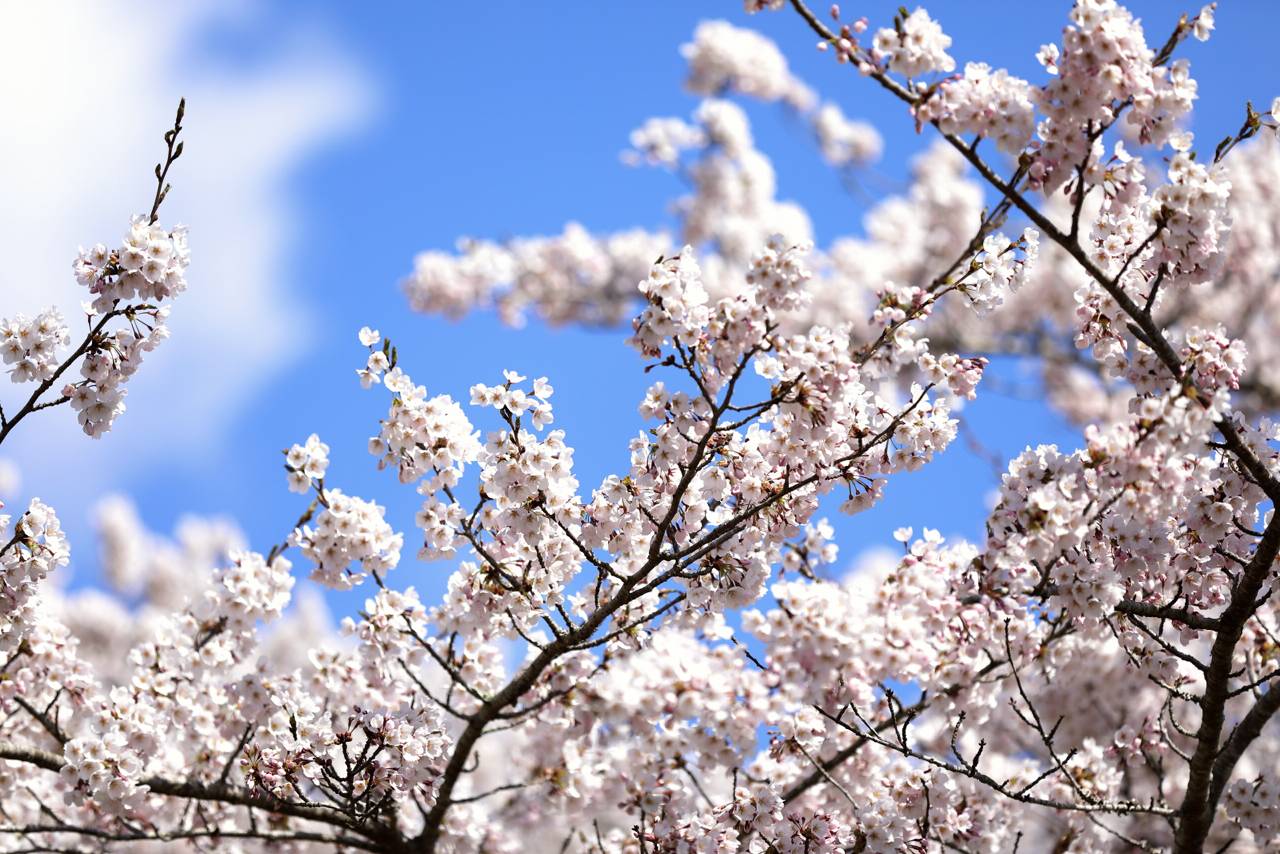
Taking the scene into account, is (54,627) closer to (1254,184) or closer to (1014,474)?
(1014,474)

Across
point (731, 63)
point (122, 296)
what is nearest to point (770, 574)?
point (122, 296)

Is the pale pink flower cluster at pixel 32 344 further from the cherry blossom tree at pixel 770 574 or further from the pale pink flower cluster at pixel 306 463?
the pale pink flower cluster at pixel 306 463

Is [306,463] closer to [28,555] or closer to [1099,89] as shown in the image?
[28,555]

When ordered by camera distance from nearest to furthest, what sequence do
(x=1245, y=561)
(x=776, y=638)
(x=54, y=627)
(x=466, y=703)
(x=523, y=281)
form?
(x=776, y=638), (x=1245, y=561), (x=54, y=627), (x=466, y=703), (x=523, y=281)

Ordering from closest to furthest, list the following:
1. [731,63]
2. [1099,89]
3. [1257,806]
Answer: [1099,89] → [1257,806] → [731,63]

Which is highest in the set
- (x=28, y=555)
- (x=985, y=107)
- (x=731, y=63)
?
(x=731, y=63)

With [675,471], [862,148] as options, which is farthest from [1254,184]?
[675,471]

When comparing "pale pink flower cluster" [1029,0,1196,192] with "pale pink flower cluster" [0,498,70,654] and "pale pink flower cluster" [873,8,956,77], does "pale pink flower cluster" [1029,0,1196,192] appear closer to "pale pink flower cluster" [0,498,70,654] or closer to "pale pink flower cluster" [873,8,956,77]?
"pale pink flower cluster" [873,8,956,77]

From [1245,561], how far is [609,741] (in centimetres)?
416

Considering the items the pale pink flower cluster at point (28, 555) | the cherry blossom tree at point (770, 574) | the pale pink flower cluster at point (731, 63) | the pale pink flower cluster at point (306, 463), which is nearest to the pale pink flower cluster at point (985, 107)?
the cherry blossom tree at point (770, 574)

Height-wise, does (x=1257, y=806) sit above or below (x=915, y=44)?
below

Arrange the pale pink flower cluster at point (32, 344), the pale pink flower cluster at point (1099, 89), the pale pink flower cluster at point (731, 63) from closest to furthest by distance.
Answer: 1. the pale pink flower cluster at point (1099, 89)
2. the pale pink flower cluster at point (32, 344)
3. the pale pink flower cluster at point (731, 63)

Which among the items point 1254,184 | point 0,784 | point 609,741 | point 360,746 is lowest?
point 0,784

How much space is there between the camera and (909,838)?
5656 millimetres
